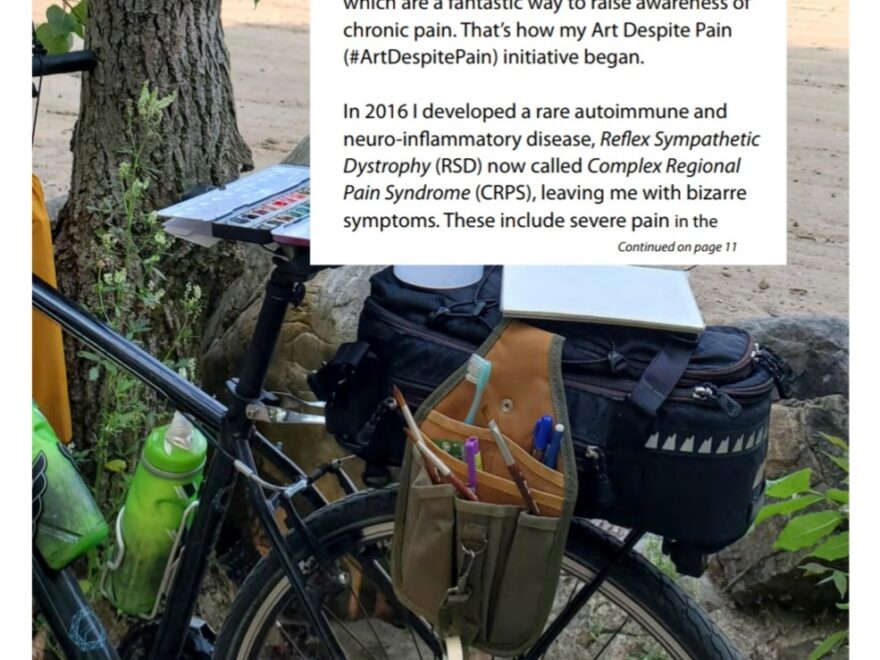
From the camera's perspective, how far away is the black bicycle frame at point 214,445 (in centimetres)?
173

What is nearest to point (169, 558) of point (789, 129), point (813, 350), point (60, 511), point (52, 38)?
point (60, 511)

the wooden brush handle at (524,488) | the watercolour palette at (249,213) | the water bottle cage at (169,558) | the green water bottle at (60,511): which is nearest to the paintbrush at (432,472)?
the wooden brush handle at (524,488)

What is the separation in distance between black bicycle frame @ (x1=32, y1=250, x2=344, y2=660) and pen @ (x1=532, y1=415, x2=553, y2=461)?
0.45 metres

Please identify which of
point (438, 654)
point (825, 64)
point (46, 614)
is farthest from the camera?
point (825, 64)

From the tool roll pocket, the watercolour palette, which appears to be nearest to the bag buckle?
the tool roll pocket

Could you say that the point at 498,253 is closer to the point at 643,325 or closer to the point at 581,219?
the point at 581,219

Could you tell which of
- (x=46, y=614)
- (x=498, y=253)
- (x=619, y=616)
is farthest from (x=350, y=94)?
(x=619, y=616)

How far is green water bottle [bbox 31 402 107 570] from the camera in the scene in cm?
188

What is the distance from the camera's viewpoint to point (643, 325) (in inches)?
59.1

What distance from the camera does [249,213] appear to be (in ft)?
5.41

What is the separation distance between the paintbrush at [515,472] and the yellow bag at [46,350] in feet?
3.77

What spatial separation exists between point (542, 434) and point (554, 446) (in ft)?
0.08

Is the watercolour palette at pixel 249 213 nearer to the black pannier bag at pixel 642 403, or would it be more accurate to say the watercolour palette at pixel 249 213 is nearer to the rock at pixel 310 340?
the black pannier bag at pixel 642 403

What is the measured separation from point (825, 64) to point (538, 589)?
522cm
